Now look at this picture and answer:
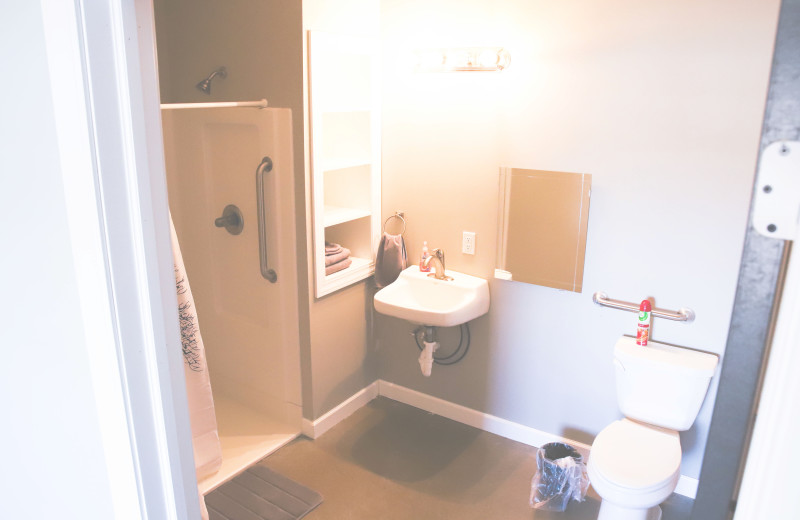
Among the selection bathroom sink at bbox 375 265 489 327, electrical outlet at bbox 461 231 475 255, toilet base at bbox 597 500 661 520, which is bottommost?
toilet base at bbox 597 500 661 520

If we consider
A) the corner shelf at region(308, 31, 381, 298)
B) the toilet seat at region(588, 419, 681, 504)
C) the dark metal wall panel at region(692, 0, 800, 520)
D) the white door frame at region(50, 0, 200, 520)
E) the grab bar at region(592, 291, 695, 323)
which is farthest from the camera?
the corner shelf at region(308, 31, 381, 298)

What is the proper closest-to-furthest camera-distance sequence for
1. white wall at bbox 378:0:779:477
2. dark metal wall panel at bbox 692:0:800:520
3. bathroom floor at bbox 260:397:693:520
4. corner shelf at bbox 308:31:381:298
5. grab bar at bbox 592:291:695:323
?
dark metal wall panel at bbox 692:0:800:520, white wall at bbox 378:0:779:477, grab bar at bbox 592:291:695:323, bathroom floor at bbox 260:397:693:520, corner shelf at bbox 308:31:381:298

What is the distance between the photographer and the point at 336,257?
318 cm

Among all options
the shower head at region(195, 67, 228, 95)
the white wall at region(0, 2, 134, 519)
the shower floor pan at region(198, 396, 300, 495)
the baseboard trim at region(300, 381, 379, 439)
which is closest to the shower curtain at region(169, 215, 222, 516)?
the white wall at region(0, 2, 134, 519)

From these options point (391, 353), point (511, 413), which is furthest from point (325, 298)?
point (511, 413)

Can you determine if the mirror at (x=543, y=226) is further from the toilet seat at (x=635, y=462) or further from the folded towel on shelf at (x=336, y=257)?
the folded towel on shelf at (x=336, y=257)

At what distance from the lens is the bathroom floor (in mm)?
2715

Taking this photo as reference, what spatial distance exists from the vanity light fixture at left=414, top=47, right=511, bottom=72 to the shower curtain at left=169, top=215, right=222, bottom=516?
60.5 inches

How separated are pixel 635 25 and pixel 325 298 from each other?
1.88m

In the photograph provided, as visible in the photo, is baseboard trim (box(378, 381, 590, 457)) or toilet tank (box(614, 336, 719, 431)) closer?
toilet tank (box(614, 336, 719, 431))

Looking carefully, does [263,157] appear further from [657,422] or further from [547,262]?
[657,422]

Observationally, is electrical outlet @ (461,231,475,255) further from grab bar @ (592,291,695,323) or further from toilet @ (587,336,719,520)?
toilet @ (587,336,719,520)

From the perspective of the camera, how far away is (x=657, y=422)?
102 inches

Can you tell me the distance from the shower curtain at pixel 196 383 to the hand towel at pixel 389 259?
1446 mm
